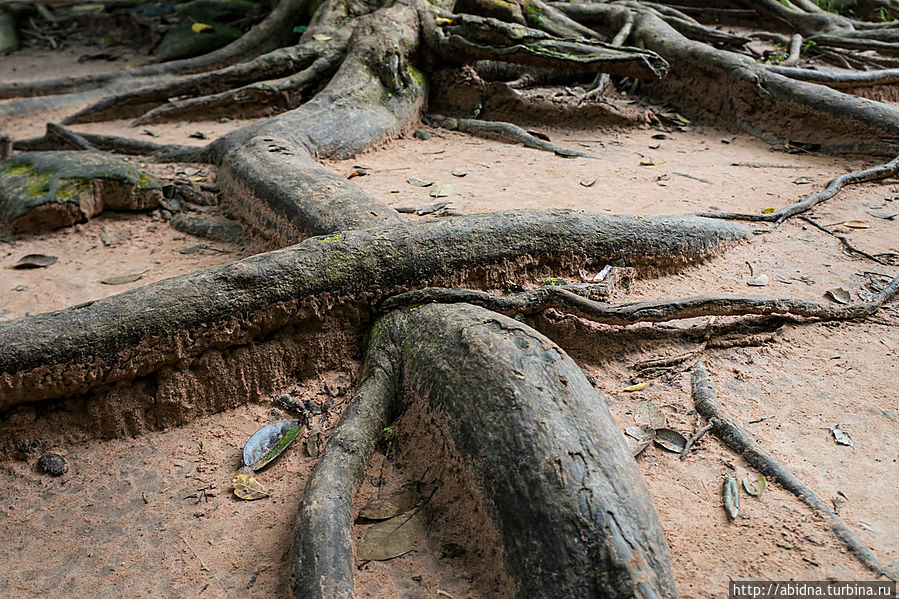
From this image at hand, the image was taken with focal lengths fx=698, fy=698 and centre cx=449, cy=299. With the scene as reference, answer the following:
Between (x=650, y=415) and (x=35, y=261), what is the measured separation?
113 inches

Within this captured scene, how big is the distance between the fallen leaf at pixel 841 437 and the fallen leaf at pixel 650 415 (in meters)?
0.49

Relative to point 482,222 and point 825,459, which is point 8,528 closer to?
point 482,222

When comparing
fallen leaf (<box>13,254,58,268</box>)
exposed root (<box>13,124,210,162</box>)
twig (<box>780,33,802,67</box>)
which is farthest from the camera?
twig (<box>780,33,802,67</box>)

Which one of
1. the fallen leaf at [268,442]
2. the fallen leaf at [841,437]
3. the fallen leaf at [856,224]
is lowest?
the fallen leaf at [856,224]

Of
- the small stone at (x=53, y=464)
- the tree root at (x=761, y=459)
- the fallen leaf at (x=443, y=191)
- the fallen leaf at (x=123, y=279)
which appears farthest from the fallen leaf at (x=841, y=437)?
the fallen leaf at (x=123, y=279)

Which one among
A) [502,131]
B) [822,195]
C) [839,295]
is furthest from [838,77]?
[839,295]

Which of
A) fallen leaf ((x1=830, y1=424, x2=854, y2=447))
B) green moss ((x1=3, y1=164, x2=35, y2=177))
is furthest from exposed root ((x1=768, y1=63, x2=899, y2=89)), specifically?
green moss ((x1=3, y1=164, x2=35, y2=177))

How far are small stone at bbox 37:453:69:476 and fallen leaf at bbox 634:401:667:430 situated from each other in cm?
178

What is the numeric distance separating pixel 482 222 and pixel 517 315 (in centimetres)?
43

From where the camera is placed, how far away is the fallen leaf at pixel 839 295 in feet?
9.13

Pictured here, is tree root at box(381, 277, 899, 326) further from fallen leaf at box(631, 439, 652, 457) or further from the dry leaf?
fallen leaf at box(631, 439, 652, 457)

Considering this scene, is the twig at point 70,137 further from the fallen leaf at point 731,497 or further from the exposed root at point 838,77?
the exposed root at point 838,77

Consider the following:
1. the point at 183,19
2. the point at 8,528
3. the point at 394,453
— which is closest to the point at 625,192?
the point at 394,453

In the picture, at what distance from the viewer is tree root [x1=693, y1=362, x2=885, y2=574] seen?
1.67 m
